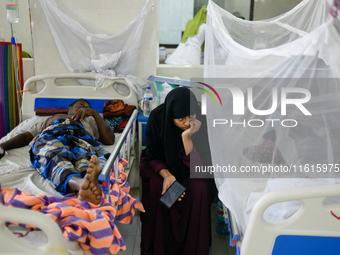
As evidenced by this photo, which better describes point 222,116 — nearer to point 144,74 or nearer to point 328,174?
point 328,174

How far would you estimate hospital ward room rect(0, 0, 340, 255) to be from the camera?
1.04 metres

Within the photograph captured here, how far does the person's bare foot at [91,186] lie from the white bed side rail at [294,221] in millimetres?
642

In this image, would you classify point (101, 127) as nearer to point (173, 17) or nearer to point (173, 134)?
point (173, 134)

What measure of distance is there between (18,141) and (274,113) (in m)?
1.78

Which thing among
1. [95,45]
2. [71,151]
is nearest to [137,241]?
[71,151]

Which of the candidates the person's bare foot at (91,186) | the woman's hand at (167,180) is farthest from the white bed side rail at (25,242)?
the woman's hand at (167,180)

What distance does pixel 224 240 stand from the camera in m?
A: 2.01

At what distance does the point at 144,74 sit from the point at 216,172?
62.3 inches

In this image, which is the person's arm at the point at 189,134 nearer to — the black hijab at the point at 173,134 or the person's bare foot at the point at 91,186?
the black hijab at the point at 173,134

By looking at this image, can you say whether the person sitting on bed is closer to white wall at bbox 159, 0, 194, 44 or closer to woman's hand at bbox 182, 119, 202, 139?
woman's hand at bbox 182, 119, 202, 139

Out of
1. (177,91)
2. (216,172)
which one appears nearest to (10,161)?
(177,91)

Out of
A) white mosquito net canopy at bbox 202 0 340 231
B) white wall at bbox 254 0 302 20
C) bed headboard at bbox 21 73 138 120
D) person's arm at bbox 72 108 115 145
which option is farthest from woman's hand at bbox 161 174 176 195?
white wall at bbox 254 0 302 20

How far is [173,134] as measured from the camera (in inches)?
72.8

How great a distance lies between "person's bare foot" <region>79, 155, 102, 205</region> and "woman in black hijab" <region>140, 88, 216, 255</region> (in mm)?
566
